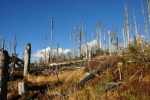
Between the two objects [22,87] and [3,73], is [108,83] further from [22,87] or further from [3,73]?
[22,87]

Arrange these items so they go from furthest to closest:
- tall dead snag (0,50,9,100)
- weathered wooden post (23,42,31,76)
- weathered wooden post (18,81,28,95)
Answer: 1. weathered wooden post (23,42,31,76)
2. weathered wooden post (18,81,28,95)
3. tall dead snag (0,50,9,100)

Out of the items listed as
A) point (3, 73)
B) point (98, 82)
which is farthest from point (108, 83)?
point (3, 73)

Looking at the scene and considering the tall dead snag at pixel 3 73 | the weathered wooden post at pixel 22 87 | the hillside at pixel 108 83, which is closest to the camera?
the tall dead snag at pixel 3 73

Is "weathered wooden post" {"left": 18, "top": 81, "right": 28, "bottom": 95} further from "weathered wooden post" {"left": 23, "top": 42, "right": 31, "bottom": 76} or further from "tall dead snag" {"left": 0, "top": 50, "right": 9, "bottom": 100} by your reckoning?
"weathered wooden post" {"left": 23, "top": 42, "right": 31, "bottom": 76}

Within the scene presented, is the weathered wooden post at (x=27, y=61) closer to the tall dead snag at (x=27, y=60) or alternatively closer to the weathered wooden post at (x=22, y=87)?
the tall dead snag at (x=27, y=60)

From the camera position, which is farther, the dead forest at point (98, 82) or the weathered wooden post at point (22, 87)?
the weathered wooden post at point (22, 87)

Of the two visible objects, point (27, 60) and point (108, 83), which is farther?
point (27, 60)

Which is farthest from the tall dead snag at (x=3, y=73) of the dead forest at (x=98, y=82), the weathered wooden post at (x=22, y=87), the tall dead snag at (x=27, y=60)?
the tall dead snag at (x=27, y=60)

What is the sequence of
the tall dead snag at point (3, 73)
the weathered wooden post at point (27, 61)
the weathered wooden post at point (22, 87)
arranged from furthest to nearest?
the weathered wooden post at point (27, 61) → the weathered wooden post at point (22, 87) → the tall dead snag at point (3, 73)

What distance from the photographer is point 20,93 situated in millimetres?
11344

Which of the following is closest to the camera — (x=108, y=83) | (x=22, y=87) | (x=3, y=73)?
(x=3, y=73)

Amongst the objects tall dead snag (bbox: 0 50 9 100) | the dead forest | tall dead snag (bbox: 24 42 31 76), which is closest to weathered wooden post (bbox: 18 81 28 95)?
the dead forest

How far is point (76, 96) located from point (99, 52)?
14.3 metres

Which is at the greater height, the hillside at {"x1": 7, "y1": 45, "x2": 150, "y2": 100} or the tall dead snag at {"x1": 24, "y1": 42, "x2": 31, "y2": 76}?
the tall dead snag at {"x1": 24, "y1": 42, "x2": 31, "y2": 76}
